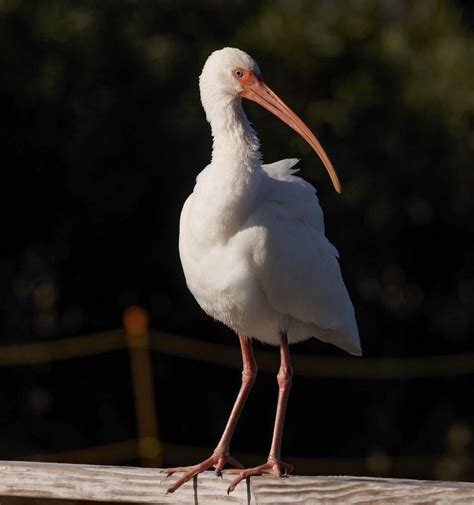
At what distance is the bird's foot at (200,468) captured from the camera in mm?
4324

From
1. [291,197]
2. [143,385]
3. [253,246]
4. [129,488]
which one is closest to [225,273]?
[253,246]

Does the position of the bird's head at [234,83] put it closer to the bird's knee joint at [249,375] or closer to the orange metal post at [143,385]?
the bird's knee joint at [249,375]

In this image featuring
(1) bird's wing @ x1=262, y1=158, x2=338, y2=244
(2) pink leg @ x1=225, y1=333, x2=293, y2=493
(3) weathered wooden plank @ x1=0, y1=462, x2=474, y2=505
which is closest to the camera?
(3) weathered wooden plank @ x1=0, y1=462, x2=474, y2=505

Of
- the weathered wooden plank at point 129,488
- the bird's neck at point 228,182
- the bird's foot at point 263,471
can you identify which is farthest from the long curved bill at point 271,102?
the weathered wooden plank at point 129,488

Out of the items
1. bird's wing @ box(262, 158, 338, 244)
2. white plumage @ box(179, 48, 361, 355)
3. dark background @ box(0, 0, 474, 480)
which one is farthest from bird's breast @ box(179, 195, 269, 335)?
dark background @ box(0, 0, 474, 480)

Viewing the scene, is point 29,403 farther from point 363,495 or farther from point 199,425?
point 363,495

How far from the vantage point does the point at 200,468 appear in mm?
4875

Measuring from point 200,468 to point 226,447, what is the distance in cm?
50

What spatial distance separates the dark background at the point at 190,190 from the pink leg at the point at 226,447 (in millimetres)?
4521

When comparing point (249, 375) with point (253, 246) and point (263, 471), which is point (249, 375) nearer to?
point (253, 246)

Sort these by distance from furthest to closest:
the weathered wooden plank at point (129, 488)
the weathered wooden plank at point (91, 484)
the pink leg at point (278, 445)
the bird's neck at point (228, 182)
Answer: the bird's neck at point (228, 182) < the pink leg at point (278, 445) < the weathered wooden plank at point (91, 484) < the weathered wooden plank at point (129, 488)

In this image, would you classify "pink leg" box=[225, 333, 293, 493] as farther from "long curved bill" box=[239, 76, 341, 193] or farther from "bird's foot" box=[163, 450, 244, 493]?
"long curved bill" box=[239, 76, 341, 193]

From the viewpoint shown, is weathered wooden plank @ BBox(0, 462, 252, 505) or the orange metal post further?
the orange metal post

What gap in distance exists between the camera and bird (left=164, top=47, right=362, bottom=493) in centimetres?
529
